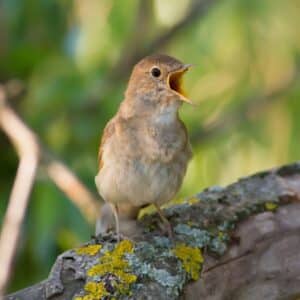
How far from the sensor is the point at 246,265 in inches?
121

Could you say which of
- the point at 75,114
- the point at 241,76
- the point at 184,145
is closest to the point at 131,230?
the point at 184,145

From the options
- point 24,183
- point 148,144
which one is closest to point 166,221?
point 148,144

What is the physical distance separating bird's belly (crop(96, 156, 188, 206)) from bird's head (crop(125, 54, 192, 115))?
0.84 ft

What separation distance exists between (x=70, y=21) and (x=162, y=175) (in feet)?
5.65

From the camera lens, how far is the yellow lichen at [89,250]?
9.67 ft

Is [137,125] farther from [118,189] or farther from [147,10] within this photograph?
[147,10]

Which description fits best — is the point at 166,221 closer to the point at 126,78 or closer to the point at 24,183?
the point at 24,183

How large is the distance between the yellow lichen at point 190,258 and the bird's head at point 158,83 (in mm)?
660

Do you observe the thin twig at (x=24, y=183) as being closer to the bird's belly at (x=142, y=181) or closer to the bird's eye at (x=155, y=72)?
the bird's belly at (x=142, y=181)

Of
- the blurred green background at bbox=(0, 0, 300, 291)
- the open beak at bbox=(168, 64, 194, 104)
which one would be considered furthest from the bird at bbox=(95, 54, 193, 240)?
the blurred green background at bbox=(0, 0, 300, 291)

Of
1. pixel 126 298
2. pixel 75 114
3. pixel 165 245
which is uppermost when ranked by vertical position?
pixel 75 114

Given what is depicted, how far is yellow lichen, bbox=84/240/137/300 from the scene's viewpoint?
110 inches

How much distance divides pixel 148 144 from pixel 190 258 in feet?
2.07

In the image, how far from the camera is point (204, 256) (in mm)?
3061
